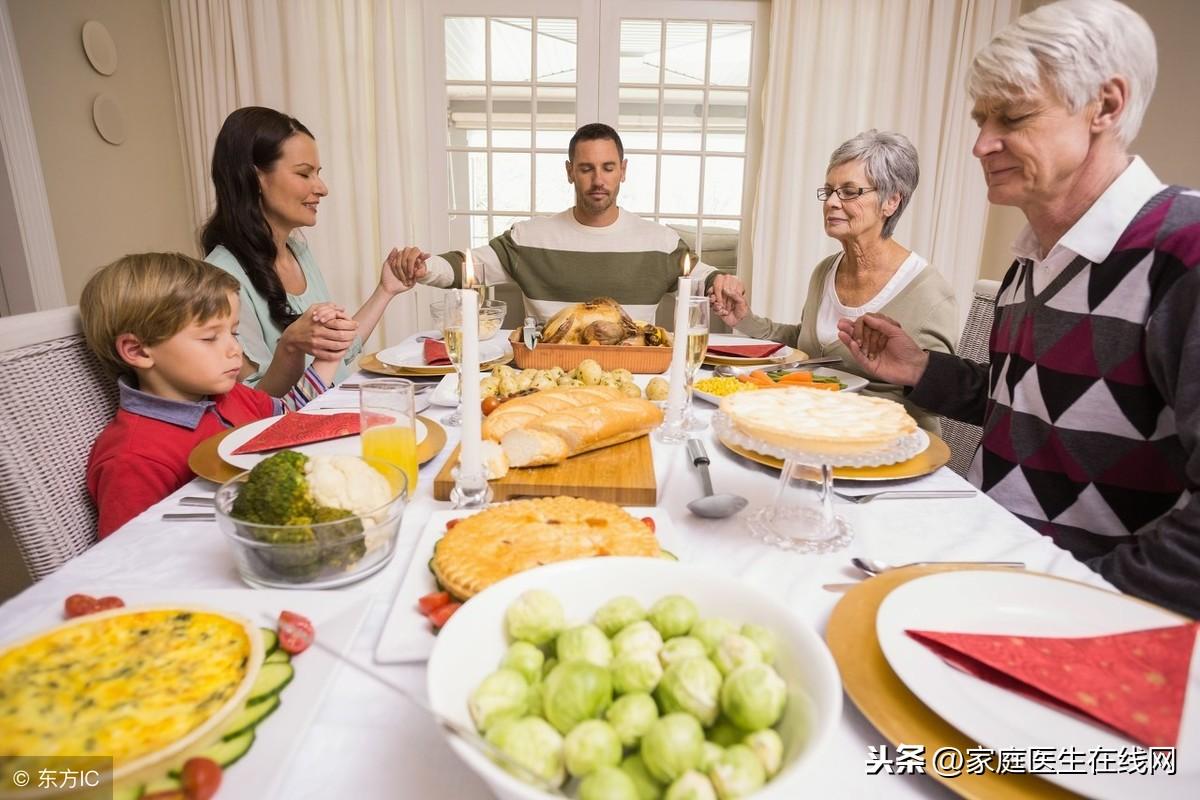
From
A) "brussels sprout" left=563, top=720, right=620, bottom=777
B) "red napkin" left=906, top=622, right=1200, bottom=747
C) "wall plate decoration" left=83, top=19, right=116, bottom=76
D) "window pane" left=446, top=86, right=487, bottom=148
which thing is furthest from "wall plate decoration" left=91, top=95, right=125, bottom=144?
"red napkin" left=906, top=622, right=1200, bottom=747

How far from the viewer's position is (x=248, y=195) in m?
2.33

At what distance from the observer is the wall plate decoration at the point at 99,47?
11.6ft

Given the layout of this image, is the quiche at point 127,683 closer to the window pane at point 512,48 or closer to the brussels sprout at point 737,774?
the brussels sprout at point 737,774

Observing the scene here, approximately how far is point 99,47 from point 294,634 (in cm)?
451

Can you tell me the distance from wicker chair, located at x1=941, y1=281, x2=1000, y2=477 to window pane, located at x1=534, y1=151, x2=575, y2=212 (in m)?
2.92

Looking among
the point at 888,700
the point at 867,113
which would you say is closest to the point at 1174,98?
the point at 867,113

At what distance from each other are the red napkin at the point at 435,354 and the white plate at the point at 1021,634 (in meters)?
1.49

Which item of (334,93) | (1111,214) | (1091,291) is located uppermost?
(334,93)

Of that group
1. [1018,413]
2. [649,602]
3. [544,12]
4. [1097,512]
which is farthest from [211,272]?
[544,12]

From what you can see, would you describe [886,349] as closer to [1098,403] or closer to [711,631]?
[1098,403]

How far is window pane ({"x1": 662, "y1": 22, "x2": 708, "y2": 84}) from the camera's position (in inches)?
168

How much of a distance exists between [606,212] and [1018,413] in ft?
8.43

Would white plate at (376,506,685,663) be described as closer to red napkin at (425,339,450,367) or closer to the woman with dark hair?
red napkin at (425,339,450,367)

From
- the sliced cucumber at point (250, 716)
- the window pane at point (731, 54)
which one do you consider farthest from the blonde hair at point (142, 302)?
the window pane at point (731, 54)
